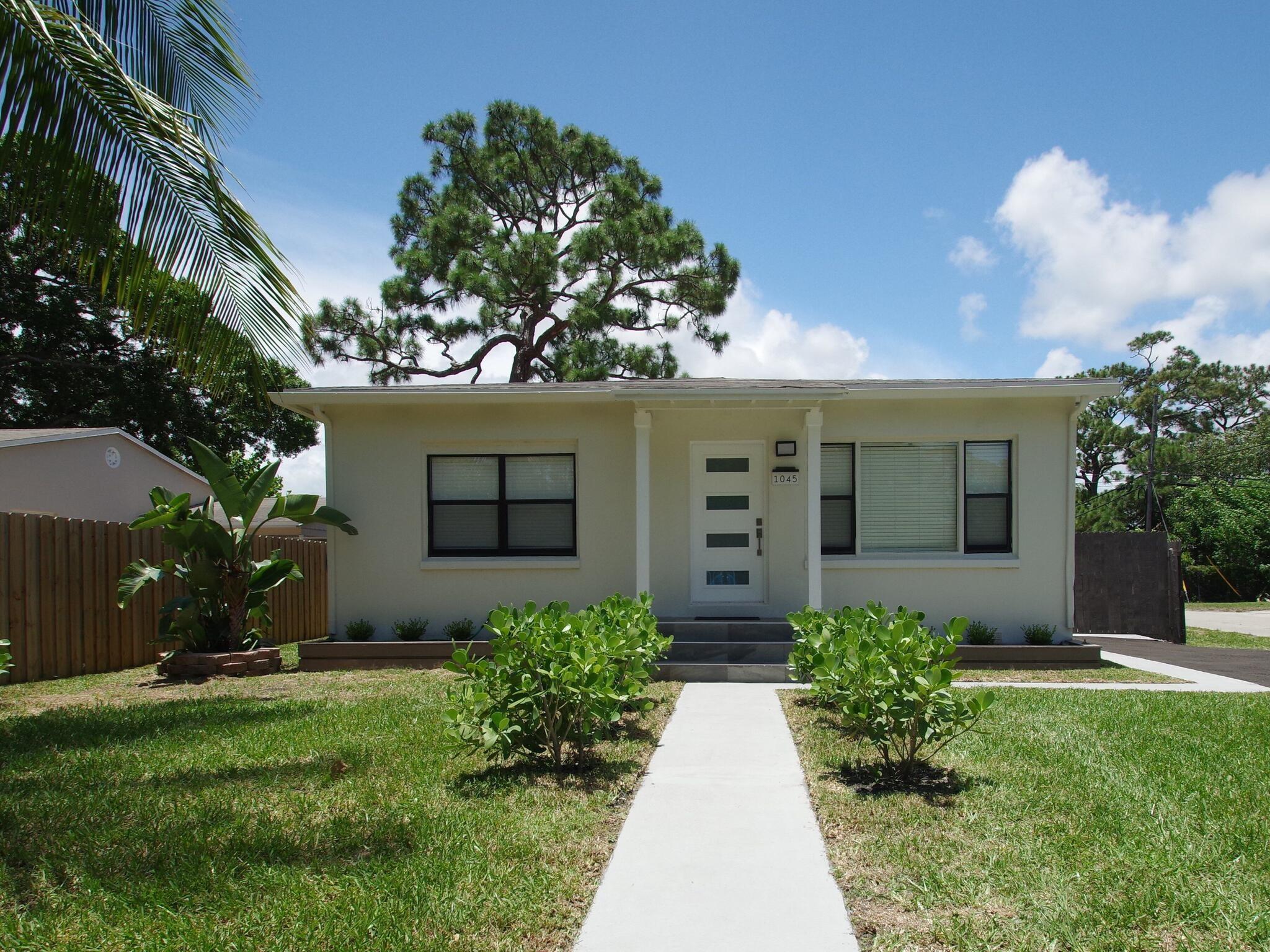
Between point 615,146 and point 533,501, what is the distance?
1953 centimetres

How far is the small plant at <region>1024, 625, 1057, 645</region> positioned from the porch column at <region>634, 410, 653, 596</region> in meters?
4.60

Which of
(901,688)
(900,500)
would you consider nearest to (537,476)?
(900,500)

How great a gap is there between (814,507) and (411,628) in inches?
199

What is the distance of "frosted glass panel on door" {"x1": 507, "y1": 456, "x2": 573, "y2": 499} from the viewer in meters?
11.2

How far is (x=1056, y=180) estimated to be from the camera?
1493 centimetres

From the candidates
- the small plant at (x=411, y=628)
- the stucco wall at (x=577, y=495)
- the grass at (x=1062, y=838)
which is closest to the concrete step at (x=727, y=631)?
the stucco wall at (x=577, y=495)

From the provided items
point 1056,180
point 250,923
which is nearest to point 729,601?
point 250,923

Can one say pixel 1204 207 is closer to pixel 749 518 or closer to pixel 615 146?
pixel 749 518

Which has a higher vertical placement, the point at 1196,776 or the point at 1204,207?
the point at 1204,207

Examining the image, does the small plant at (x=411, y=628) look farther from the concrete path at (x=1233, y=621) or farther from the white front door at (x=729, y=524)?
the concrete path at (x=1233, y=621)

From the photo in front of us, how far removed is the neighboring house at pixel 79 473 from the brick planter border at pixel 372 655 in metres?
5.75

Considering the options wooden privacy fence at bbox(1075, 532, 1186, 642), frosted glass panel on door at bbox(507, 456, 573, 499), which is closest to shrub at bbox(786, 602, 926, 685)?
frosted glass panel on door at bbox(507, 456, 573, 499)

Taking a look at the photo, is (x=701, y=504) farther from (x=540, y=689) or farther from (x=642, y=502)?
(x=540, y=689)

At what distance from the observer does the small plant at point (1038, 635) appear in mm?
10484
